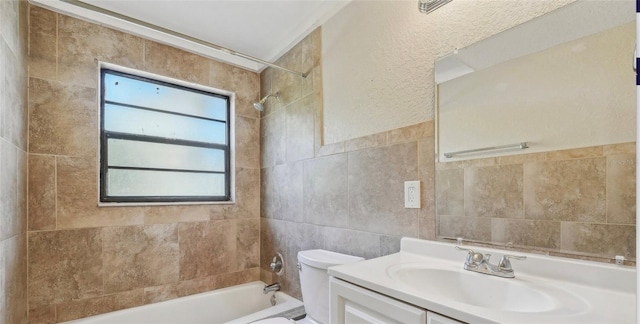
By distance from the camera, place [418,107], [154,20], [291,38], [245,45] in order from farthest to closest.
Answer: [245,45] < [291,38] < [154,20] < [418,107]

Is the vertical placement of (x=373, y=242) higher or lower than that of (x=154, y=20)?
lower

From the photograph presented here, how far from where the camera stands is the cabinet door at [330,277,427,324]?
83cm

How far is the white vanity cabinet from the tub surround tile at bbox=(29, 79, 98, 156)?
187cm

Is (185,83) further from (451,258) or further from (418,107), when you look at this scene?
(451,258)

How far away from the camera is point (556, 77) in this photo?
98cm

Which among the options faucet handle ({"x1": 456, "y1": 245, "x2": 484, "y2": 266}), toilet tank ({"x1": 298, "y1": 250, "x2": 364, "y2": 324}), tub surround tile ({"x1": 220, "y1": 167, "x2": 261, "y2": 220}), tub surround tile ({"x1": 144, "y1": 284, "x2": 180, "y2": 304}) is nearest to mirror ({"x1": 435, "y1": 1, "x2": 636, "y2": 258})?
faucet handle ({"x1": 456, "y1": 245, "x2": 484, "y2": 266})

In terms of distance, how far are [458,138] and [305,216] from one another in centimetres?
120

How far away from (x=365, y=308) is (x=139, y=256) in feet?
5.94

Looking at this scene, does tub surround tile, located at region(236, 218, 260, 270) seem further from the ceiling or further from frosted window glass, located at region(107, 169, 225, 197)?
the ceiling

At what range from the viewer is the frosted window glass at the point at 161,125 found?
6.89ft

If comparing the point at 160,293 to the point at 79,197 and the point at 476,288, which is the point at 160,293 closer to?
the point at 79,197

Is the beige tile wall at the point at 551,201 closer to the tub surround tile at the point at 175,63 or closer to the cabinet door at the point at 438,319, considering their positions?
the cabinet door at the point at 438,319

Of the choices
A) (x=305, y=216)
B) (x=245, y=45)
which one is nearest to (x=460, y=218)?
(x=305, y=216)

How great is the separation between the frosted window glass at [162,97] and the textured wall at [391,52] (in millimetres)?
1122
